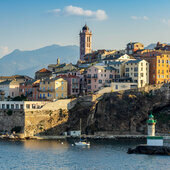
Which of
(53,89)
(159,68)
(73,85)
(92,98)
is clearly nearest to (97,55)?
(73,85)

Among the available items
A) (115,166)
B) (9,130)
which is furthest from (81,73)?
(115,166)

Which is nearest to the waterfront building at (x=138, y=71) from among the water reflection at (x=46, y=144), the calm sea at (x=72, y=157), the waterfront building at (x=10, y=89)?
the calm sea at (x=72, y=157)

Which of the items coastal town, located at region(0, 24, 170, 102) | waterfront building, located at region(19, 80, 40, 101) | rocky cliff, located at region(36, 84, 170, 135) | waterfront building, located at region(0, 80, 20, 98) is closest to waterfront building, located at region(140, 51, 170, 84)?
coastal town, located at region(0, 24, 170, 102)

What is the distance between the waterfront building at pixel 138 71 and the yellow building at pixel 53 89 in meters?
15.5

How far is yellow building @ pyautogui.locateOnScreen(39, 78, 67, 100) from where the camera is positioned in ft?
391

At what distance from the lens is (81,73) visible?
126438mm

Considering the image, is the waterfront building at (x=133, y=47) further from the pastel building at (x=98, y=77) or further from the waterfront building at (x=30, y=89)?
the waterfront building at (x=30, y=89)

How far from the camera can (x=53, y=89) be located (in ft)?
391

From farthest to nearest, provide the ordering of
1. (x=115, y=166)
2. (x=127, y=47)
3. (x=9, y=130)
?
(x=127, y=47) → (x=9, y=130) → (x=115, y=166)

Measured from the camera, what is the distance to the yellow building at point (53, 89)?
119 m

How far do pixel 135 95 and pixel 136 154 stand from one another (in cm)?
3455

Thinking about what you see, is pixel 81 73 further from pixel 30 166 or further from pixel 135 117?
pixel 30 166

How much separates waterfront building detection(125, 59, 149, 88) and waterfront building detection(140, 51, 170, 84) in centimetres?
188

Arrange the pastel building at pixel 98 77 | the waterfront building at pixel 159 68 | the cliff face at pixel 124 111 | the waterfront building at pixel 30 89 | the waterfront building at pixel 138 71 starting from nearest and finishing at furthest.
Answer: the cliff face at pixel 124 111 → the waterfront building at pixel 138 71 → the pastel building at pixel 98 77 → the waterfront building at pixel 30 89 → the waterfront building at pixel 159 68
